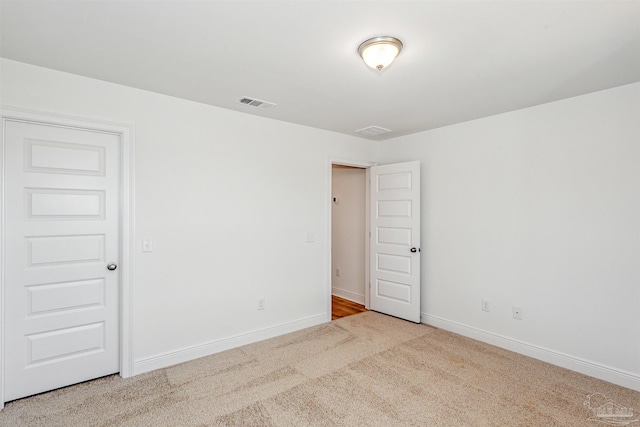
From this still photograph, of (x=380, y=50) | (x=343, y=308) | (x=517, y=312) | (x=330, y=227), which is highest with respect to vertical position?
(x=380, y=50)

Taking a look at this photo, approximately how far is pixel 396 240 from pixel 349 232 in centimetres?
112

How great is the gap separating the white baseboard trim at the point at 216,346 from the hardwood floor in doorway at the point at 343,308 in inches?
19.2

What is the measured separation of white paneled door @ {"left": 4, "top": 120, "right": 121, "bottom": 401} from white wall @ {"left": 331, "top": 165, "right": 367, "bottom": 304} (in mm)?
3308

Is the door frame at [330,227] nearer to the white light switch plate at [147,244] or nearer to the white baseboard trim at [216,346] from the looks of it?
the white baseboard trim at [216,346]

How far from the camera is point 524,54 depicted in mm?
2160

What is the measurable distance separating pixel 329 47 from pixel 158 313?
260cm

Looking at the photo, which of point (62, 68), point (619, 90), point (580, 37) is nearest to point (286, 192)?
point (62, 68)

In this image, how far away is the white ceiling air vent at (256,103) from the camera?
3031mm

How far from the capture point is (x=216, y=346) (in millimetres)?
3246

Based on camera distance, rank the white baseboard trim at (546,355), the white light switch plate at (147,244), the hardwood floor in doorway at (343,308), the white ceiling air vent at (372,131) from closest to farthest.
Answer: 1. the white baseboard trim at (546,355)
2. the white light switch plate at (147,244)
3. the white ceiling air vent at (372,131)
4. the hardwood floor in doorway at (343,308)

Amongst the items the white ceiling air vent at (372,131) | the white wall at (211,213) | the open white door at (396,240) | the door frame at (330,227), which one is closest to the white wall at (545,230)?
the open white door at (396,240)

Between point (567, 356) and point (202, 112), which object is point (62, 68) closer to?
point (202, 112)

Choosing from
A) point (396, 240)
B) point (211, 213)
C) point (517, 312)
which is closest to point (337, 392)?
point (211, 213)

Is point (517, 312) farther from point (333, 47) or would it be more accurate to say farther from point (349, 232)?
point (333, 47)
